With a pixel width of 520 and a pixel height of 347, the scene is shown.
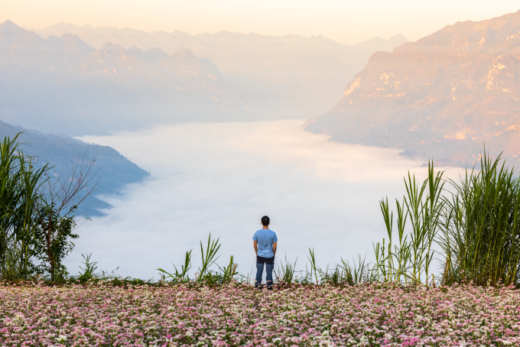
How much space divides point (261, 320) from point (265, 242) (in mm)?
2790

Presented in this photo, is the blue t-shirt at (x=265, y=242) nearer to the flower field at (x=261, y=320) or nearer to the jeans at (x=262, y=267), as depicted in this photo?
the jeans at (x=262, y=267)

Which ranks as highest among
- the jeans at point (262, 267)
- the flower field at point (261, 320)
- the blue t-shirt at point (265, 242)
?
the blue t-shirt at point (265, 242)

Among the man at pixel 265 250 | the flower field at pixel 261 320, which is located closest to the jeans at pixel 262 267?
the man at pixel 265 250

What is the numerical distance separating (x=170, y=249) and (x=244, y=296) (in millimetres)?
173017

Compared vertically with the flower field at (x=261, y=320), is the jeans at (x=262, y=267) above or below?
above

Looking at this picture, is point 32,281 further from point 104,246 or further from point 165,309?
point 104,246

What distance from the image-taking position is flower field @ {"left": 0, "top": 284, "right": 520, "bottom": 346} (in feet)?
11.2

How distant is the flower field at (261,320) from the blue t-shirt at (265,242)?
1.32m

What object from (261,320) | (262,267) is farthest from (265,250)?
(261,320)

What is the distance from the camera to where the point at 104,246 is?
559 feet

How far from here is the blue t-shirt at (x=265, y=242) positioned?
6.89 m

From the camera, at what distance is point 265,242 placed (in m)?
6.90

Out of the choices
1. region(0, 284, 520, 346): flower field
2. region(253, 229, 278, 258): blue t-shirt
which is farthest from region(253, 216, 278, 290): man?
region(0, 284, 520, 346): flower field

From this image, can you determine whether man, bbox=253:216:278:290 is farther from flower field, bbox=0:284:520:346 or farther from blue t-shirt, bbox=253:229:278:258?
flower field, bbox=0:284:520:346
